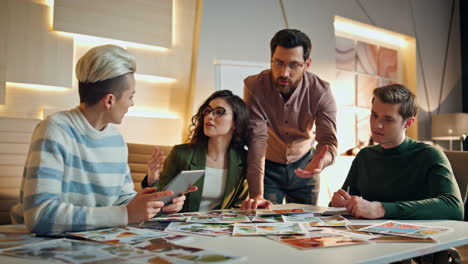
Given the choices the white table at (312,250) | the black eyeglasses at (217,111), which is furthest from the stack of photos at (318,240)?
the black eyeglasses at (217,111)

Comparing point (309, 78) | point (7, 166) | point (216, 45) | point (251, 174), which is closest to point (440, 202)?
point (251, 174)

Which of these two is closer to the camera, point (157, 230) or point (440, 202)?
point (157, 230)

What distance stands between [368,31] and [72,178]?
4697 millimetres

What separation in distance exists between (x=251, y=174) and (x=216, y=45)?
5.94ft

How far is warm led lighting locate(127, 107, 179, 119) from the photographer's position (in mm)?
3404

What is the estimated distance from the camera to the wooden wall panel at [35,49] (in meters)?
2.90

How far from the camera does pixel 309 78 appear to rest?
2.57 meters

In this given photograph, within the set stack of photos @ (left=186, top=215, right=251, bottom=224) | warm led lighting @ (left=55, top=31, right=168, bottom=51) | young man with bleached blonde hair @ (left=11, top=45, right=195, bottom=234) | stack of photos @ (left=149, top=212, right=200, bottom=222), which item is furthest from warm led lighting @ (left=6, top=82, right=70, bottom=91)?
stack of photos @ (left=186, top=215, right=251, bottom=224)

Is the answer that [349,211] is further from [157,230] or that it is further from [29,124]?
[29,124]

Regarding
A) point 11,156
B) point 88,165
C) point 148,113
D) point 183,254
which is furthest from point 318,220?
point 148,113

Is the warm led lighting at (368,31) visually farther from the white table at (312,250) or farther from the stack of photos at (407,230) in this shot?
the white table at (312,250)

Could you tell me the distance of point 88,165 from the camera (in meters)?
1.39

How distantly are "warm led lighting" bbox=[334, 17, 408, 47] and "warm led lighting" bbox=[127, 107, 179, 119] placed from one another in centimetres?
238

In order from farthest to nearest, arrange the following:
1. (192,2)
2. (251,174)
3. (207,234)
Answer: (192,2) < (251,174) < (207,234)
